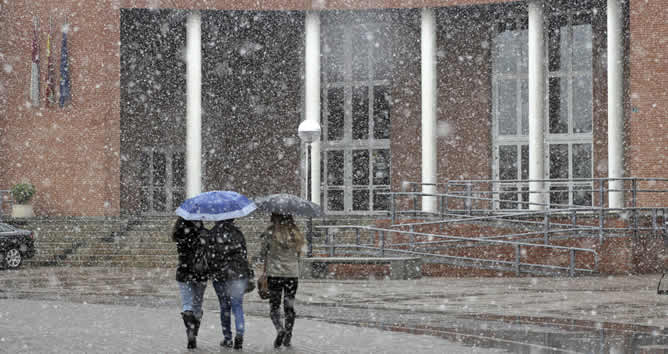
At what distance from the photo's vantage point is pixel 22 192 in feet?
101

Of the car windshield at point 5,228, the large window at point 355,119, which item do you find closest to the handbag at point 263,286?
the car windshield at point 5,228

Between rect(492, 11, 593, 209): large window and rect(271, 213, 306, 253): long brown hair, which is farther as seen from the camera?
rect(492, 11, 593, 209): large window

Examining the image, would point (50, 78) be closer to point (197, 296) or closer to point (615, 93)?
point (615, 93)

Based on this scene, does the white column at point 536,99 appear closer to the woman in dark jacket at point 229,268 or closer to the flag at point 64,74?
the flag at point 64,74

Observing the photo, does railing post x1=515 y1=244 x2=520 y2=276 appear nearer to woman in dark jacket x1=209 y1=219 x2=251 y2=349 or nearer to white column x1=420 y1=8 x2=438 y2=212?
white column x1=420 y1=8 x2=438 y2=212

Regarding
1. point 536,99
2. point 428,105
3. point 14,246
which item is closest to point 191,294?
point 14,246

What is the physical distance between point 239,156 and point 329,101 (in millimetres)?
3782

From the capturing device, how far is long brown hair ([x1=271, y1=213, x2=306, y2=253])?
1045cm

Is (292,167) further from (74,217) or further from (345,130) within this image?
(74,217)

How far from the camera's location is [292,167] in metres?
35.4

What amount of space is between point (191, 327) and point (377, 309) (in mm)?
5090

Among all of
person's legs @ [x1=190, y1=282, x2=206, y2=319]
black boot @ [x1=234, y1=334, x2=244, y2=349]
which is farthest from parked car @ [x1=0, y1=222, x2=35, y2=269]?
black boot @ [x1=234, y1=334, x2=244, y2=349]

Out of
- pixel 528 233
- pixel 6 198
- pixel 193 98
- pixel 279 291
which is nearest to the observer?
pixel 279 291

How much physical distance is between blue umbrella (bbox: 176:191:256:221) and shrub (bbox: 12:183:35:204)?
22190 mm
